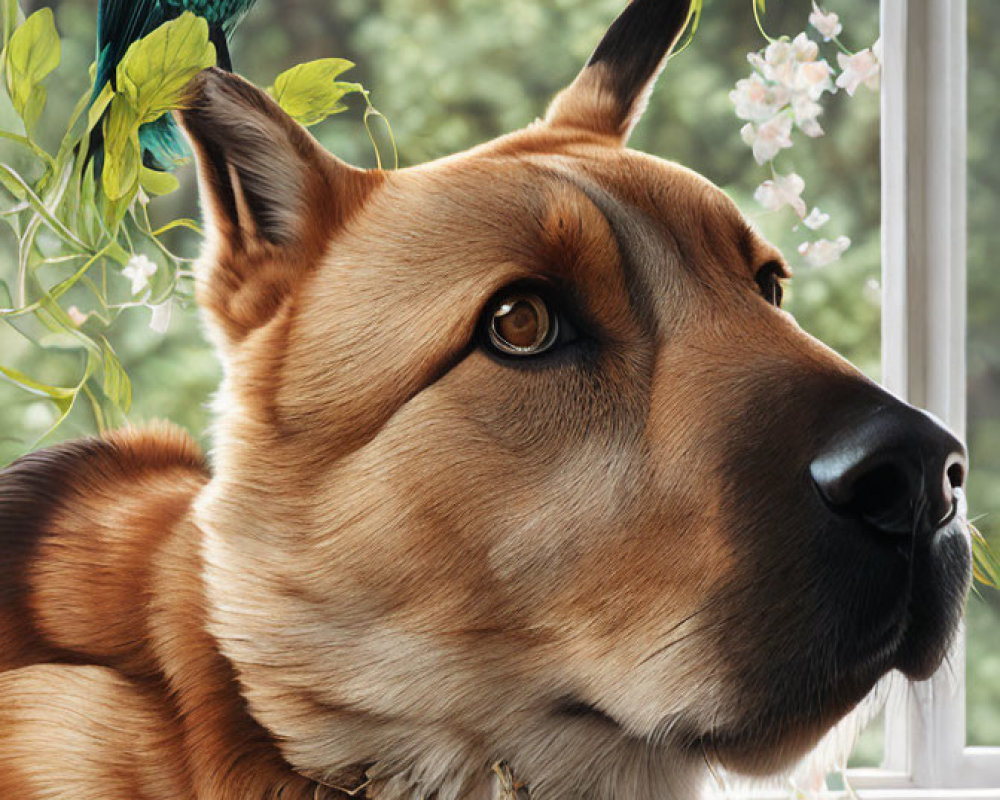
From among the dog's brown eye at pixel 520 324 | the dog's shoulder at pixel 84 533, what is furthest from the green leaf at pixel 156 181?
the dog's brown eye at pixel 520 324

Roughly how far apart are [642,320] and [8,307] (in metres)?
0.86

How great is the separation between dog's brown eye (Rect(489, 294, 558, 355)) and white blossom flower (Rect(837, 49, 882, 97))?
0.89 metres

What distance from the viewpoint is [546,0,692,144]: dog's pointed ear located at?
110 centimetres

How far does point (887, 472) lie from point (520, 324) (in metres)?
0.32

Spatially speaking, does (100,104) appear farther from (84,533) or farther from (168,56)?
(84,533)

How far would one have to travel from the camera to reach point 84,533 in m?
1.02

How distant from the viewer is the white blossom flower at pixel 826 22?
1448 millimetres

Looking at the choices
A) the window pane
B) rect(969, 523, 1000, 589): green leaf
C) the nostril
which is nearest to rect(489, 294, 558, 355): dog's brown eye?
the nostril

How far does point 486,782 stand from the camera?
865 millimetres

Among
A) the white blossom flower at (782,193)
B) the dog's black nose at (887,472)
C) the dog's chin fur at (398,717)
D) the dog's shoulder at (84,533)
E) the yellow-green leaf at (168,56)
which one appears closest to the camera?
the dog's black nose at (887,472)

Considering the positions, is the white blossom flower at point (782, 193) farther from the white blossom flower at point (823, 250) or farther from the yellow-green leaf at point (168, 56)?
the yellow-green leaf at point (168, 56)

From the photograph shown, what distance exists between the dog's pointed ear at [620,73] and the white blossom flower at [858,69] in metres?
0.47

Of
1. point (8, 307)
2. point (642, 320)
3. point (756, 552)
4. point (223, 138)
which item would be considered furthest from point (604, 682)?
point (8, 307)

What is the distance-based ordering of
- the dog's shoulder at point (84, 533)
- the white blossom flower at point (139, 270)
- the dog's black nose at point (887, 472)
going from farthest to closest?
1. the white blossom flower at point (139, 270)
2. the dog's shoulder at point (84, 533)
3. the dog's black nose at point (887, 472)
